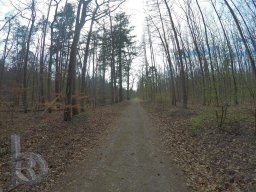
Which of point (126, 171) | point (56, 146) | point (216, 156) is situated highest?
point (56, 146)

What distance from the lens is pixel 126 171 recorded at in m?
7.34

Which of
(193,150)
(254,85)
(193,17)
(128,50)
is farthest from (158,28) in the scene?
(193,150)

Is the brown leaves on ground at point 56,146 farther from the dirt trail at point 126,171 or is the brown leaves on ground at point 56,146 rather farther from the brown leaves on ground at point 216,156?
the brown leaves on ground at point 216,156

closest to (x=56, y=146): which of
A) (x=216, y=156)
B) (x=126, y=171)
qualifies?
(x=126, y=171)

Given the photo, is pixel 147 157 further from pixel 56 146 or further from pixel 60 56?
pixel 60 56

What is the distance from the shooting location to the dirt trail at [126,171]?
20.5 feet

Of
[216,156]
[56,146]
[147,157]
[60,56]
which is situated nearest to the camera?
[216,156]

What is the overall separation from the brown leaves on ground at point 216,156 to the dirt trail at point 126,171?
0.55 m

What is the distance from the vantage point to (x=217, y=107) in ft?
38.2

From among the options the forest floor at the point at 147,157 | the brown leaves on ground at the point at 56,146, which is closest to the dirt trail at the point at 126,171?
the forest floor at the point at 147,157

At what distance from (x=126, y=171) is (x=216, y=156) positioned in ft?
10.4

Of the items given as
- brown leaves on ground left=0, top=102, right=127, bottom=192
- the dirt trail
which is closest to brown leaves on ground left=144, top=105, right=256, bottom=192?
the dirt trail

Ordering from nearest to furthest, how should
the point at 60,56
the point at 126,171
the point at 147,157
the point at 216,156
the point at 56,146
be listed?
the point at 126,171
the point at 216,156
the point at 147,157
the point at 56,146
the point at 60,56

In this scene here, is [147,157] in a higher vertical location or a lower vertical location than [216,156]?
lower
